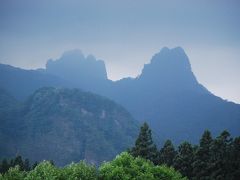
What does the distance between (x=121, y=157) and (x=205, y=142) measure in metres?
21.4

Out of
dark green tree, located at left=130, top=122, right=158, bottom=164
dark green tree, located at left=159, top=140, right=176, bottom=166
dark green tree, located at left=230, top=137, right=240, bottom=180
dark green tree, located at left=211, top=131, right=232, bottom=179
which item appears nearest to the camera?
dark green tree, located at left=230, top=137, right=240, bottom=180

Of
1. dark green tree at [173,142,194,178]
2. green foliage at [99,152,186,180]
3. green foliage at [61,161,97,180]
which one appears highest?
dark green tree at [173,142,194,178]

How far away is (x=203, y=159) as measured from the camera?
59625 mm

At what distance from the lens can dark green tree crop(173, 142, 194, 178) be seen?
61.4 metres

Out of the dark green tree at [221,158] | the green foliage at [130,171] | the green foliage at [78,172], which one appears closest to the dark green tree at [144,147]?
the dark green tree at [221,158]

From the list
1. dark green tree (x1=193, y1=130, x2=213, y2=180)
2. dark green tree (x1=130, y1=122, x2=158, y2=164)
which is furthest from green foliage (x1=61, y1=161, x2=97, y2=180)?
dark green tree (x1=130, y1=122, x2=158, y2=164)

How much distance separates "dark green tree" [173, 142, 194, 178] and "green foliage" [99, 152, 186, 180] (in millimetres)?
16235

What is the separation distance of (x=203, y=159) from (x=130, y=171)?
21358 millimetres

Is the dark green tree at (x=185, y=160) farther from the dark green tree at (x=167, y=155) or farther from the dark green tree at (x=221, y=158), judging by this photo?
the dark green tree at (x=221, y=158)

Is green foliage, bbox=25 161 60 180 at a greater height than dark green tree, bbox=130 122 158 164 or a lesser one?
lesser

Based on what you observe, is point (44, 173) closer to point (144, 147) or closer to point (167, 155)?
point (144, 147)

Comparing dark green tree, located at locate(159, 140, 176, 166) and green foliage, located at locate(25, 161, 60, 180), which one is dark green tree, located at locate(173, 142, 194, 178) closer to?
dark green tree, located at locate(159, 140, 176, 166)

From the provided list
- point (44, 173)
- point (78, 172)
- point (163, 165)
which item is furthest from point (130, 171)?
point (44, 173)

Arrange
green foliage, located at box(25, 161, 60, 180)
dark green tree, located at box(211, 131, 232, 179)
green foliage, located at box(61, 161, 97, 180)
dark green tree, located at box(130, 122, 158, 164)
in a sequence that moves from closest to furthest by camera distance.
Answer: green foliage, located at box(25, 161, 60, 180), green foliage, located at box(61, 161, 97, 180), dark green tree, located at box(211, 131, 232, 179), dark green tree, located at box(130, 122, 158, 164)
